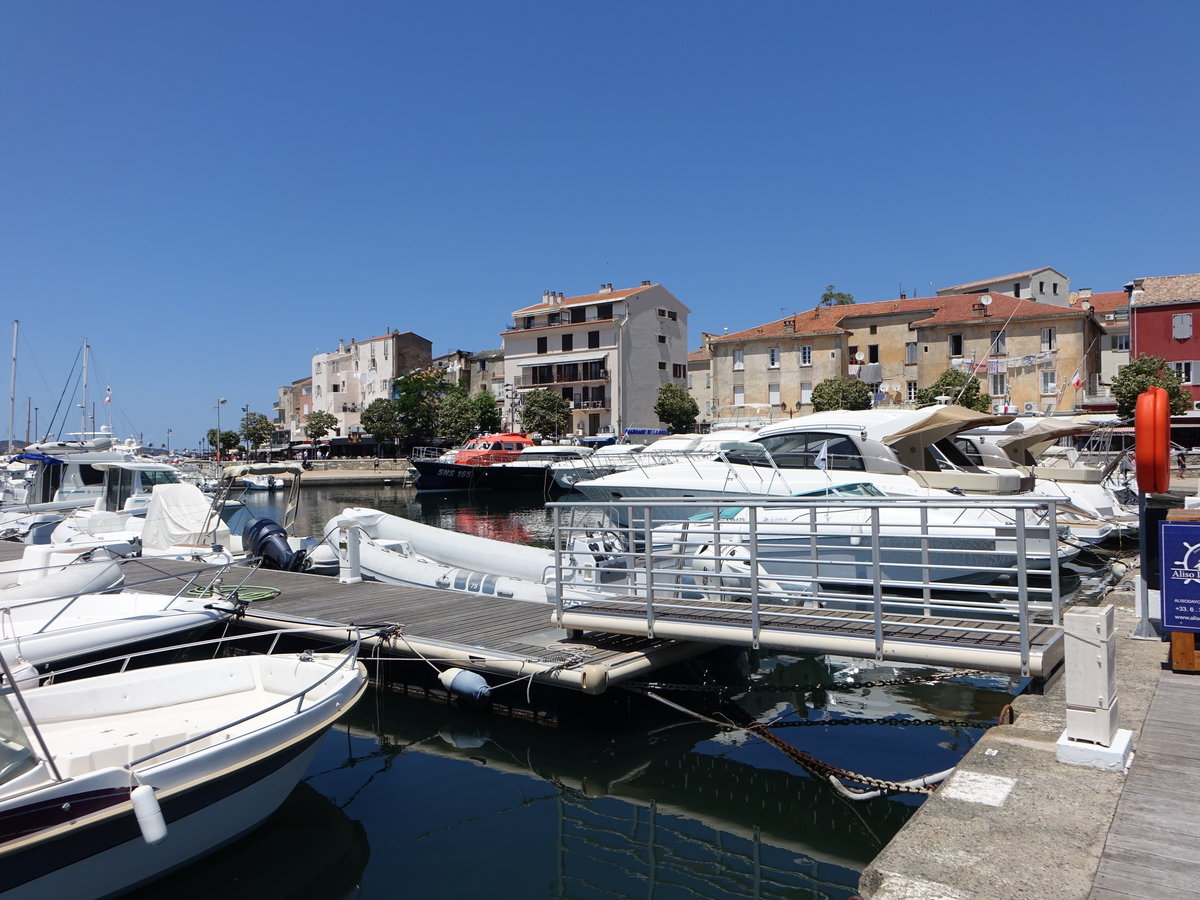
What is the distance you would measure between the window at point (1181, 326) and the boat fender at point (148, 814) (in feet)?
190

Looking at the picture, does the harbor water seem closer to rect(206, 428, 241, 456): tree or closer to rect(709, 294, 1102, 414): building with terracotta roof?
rect(709, 294, 1102, 414): building with terracotta roof

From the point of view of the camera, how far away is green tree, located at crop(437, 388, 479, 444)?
234 feet

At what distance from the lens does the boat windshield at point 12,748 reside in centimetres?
522

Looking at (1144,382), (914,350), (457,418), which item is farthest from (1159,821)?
(457,418)

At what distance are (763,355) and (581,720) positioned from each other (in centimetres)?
5364

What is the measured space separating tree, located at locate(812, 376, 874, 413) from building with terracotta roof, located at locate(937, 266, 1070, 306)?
63.6ft

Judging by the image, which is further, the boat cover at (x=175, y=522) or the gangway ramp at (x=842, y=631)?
the boat cover at (x=175, y=522)

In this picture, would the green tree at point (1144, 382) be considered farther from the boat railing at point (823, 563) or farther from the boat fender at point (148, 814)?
the boat fender at point (148, 814)

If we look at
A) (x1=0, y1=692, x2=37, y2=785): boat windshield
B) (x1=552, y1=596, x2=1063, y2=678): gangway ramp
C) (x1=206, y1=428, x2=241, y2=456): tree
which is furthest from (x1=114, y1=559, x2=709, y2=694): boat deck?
(x1=206, y1=428, x2=241, y2=456): tree

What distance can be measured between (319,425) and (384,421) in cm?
2007

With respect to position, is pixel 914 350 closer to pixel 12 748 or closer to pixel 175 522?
pixel 175 522

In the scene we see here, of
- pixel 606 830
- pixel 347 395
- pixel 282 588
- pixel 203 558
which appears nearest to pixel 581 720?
pixel 606 830

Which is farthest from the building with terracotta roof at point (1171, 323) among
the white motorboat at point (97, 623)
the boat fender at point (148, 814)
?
the boat fender at point (148, 814)

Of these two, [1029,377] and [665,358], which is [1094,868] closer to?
[1029,377]
